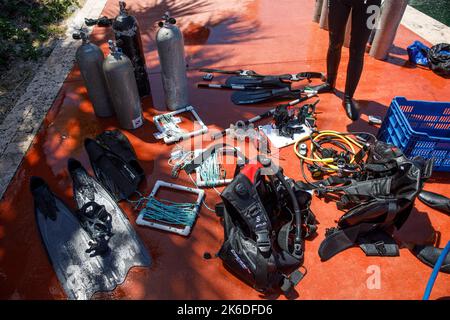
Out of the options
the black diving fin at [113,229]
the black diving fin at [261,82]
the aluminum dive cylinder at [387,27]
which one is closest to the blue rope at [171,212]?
the black diving fin at [113,229]

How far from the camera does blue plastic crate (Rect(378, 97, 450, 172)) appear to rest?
9.95 ft

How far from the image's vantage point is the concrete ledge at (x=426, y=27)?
17.7 feet

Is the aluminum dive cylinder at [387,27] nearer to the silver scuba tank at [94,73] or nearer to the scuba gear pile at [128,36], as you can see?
the scuba gear pile at [128,36]

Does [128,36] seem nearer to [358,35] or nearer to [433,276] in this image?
[358,35]

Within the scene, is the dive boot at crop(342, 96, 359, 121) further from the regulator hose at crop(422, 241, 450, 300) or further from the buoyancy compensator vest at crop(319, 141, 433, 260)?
the regulator hose at crop(422, 241, 450, 300)

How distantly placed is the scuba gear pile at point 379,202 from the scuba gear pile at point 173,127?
1779 millimetres

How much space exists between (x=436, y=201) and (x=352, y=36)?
79.3 inches

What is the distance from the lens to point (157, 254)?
270cm

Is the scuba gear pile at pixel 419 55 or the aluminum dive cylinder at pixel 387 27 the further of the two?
the scuba gear pile at pixel 419 55

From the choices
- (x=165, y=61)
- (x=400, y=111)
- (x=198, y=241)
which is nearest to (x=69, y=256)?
(x=198, y=241)

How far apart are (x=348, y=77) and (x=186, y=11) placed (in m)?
4.12

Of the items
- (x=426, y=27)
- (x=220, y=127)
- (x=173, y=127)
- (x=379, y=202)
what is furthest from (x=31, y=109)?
(x=426, y=27)

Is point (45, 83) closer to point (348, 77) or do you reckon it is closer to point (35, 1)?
point (35, 1)

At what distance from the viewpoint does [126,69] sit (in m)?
3.36
